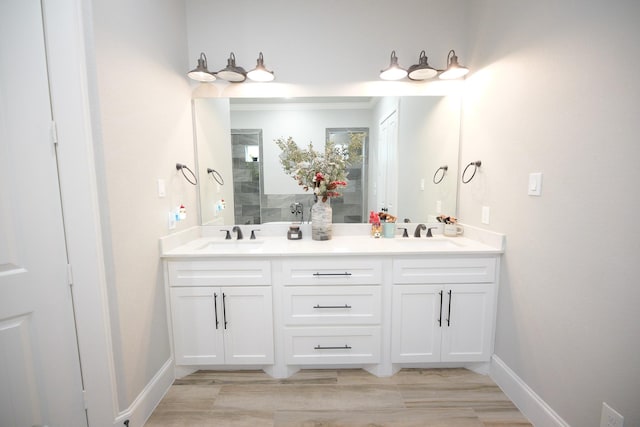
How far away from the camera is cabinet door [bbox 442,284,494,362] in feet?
5.85

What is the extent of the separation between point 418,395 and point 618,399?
94 centimetres

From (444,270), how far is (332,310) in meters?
0.81

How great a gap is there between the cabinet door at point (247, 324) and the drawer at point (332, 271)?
20cm

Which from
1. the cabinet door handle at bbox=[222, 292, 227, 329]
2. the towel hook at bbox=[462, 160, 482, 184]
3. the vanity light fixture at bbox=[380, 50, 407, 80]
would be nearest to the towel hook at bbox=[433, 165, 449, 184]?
the towel hook at bbox=[462, 160, 482, 184]

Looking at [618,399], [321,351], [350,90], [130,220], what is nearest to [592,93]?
[618,399]

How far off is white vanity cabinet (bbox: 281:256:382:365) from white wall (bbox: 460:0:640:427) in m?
0.88

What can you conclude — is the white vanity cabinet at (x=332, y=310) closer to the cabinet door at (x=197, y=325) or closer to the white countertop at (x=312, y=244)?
the white countertop at (x=312, y=244)

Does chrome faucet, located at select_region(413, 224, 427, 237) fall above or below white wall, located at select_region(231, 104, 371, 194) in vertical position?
below

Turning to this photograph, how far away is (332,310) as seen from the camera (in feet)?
5.85

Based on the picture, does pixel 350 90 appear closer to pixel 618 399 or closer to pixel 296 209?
pixel 296 209

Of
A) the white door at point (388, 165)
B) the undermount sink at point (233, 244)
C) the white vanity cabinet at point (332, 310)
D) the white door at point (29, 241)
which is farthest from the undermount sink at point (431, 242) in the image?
the white door at point (29, 241)

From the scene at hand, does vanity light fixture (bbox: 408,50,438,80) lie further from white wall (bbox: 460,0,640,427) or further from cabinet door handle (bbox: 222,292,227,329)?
cabinet door handle (bbox: 222,292,227,329)

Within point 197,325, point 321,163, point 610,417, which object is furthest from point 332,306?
point 610,417

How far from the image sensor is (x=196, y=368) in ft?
6.15
